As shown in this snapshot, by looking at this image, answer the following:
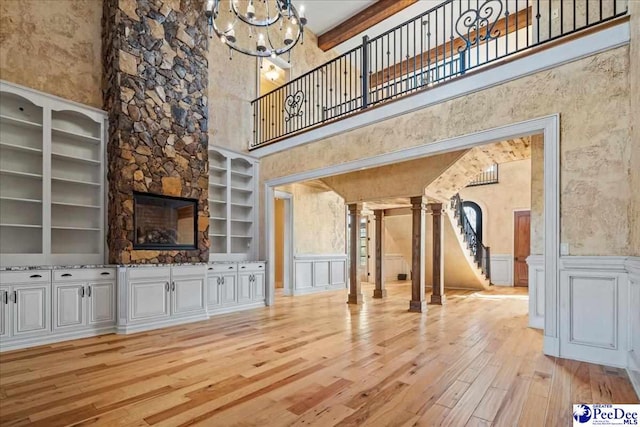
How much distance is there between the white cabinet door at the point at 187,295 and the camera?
5.07 meters

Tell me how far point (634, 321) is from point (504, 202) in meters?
8.19

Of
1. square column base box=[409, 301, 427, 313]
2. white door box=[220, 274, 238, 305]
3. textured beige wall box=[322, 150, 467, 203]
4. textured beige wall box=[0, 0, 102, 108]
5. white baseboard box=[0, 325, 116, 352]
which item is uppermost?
textured beige wall box=[0, 0, 102, 108]

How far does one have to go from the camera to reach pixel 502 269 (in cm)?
1027

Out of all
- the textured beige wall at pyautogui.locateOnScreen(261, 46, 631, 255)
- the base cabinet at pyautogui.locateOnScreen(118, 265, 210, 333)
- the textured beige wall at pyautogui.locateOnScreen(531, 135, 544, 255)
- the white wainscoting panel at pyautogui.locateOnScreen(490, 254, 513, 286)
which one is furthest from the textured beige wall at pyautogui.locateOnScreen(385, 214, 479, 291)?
the base cabinet at pyautogui.locateOnScreen(118, 265, 210, 333)

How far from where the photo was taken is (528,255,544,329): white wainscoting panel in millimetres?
4781

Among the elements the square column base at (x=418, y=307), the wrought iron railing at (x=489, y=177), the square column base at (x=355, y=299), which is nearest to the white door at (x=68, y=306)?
the square column base at (x=355, y=299)

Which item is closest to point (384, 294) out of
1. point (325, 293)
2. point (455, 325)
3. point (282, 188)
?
point (325, 293)

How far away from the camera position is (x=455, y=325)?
4.90 meters

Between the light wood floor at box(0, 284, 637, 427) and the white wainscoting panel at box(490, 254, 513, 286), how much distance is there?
623 cm

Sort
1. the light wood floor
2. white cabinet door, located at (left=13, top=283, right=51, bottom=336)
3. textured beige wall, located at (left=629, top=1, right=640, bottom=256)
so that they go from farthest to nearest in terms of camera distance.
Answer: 1. white cabinet door, located at (left=13, top=283, right=51, bottom=336)
2. textured beige wall, located at (left=629, top=1, right=640, bottom=256)
3. the light wood floor

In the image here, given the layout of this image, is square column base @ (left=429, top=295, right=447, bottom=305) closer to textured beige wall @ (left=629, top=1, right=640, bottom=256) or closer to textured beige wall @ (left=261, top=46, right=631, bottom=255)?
textured beige wall @ (left=261, top=46, right=631, bottom=255)

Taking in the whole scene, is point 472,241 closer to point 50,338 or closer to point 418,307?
point 418,307

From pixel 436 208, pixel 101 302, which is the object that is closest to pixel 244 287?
pixel 101 302

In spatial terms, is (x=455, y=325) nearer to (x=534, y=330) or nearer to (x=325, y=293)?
(x=534, y=330)
